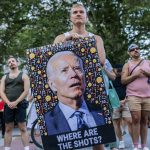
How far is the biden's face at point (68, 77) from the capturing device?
4.80 metres

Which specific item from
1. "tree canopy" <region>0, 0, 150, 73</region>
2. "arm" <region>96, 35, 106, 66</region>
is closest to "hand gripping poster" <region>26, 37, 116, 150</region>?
"arm" <region>96, 35, 106, 66</region>

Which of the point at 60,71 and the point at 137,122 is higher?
the point at 60,71

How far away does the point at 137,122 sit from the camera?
28.0 feet

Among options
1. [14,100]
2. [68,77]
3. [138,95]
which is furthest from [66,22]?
[68,77]

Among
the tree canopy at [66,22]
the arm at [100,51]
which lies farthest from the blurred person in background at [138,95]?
the tree canopy at [66,22]

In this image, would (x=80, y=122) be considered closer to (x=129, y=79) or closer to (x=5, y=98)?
(x=129, y=79)

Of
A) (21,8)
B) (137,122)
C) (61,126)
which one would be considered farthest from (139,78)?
(21,8)

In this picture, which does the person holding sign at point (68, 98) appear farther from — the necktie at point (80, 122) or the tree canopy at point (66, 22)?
the tree canopy at point (66, 22)

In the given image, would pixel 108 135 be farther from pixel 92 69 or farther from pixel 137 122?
pixel 137 122

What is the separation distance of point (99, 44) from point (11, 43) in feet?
82.1

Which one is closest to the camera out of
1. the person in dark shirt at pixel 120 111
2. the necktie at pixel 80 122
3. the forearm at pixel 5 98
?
the necktie at pixel 80 122

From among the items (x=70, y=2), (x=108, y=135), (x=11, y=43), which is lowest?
(x=108, y=135)

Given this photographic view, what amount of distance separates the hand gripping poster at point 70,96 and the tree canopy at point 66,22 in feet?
71.7

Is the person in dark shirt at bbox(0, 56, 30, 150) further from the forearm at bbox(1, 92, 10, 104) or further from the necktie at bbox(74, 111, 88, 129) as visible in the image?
the necktie at bbox(74, 111, 88, 129)
